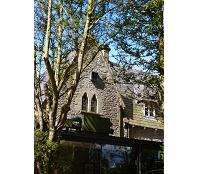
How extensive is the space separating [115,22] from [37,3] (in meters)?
0.67

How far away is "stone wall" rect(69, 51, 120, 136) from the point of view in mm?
3139

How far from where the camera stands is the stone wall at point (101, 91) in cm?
314

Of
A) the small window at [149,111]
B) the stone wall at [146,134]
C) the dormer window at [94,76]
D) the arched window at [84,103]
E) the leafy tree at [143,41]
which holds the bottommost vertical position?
the stone wall at [146,134]

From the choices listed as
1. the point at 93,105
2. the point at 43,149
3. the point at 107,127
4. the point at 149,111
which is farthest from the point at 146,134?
the point at 43,149

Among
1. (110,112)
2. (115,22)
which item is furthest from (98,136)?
(115,22)

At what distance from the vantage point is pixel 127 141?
3.11 metres

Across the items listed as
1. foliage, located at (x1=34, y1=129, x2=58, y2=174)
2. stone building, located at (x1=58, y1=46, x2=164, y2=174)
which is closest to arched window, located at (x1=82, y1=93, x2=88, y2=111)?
stone building, located at (x1=58, y1=46, x2=164, y2=174)

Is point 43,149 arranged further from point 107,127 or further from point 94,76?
point 94,76

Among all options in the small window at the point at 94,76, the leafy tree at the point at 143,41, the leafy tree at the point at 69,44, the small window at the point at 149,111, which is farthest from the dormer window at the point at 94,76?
the small window at the point at 149,111

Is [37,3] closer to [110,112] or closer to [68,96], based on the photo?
[68,96]

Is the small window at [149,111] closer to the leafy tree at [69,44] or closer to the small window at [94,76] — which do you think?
the leafy tree at [69,44]

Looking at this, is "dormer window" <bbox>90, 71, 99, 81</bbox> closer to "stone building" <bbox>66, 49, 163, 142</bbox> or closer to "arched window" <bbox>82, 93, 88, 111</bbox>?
"stone building" <bbox>66, 49, 163, 142</bbox>
